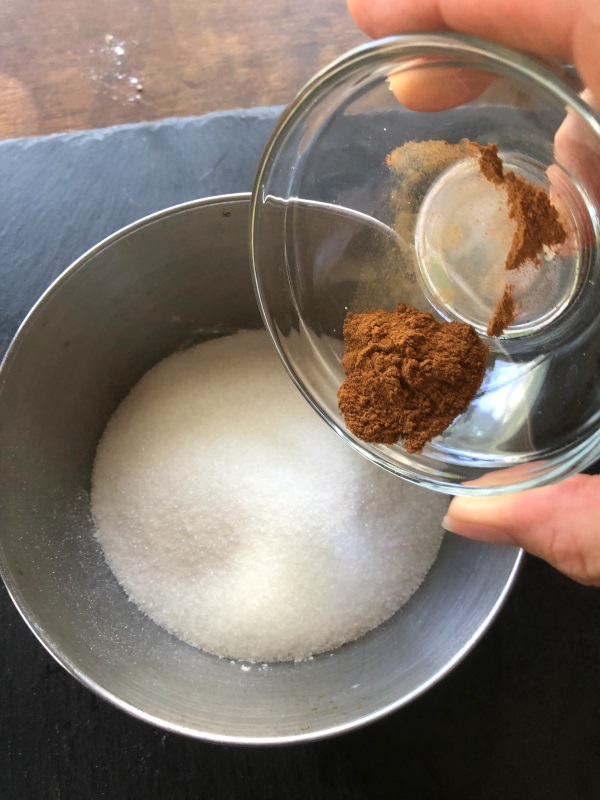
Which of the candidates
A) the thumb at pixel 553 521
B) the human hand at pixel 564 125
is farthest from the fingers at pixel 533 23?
the thumb at pixel 553 521

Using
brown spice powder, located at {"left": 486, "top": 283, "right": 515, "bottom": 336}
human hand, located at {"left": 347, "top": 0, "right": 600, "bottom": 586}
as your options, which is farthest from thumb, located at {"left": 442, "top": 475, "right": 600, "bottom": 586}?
brown spice powder, located at {"left": 486, "top": 283, "right": 515, "bottom": 336}

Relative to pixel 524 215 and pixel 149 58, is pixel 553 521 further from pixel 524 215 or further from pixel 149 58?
pixel 149 58

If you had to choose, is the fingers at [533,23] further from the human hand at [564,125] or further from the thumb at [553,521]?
the thumb at [553,521]

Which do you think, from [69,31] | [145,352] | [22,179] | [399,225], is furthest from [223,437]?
[69,31]

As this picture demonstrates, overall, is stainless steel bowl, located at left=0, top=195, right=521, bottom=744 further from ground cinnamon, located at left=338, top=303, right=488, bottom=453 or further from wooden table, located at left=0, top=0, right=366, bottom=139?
wooden table, located at left=0, top=0, right=366, bottom=139

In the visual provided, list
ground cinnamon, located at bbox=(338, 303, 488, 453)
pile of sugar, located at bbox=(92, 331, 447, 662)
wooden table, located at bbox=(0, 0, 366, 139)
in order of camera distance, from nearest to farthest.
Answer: ground cinnamon, located at bbox=(338, 303, 488, 453) < pile of sugar, located at bbox=(92, 331, 447, 662) < wooden table, located at bbox=(0, 0, 366, 139)

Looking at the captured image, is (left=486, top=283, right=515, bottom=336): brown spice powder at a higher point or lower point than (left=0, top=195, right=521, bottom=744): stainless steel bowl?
higher

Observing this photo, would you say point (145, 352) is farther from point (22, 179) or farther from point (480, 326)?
point (480, 326)
